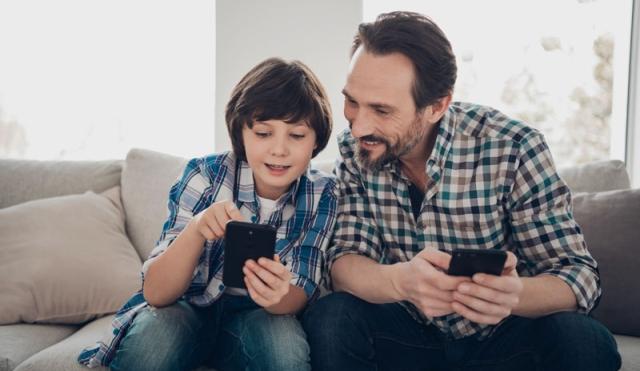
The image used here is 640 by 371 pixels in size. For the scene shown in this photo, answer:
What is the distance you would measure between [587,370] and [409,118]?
2.44 feet

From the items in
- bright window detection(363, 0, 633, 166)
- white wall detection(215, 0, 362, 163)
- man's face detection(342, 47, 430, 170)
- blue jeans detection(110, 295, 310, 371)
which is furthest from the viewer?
bright window detection(363, 0, 633, 166)

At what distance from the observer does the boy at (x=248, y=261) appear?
137cm

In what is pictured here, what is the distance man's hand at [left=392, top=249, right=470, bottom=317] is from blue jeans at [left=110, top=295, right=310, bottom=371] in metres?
0.29

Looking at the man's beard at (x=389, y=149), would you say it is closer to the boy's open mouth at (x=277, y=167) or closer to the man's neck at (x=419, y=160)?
the man's neck at (x=419, y=160)

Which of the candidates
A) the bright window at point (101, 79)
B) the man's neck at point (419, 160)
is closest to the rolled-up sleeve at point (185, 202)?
the man's neck at point (419, 160)

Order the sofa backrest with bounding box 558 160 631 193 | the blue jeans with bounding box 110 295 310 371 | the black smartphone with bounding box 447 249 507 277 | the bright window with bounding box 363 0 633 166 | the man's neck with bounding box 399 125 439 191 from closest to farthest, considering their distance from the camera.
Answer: the black smartphone with bounding box 447 249 507 277
the blue jeans with bounding box 110 295 310 371
the man's neck with bounding box 399 125 439 191
the sofa backrest with bounding box 558 160 631 193
the bright window with bounding box 363 0 633 166

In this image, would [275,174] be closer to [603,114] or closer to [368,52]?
[368,52]

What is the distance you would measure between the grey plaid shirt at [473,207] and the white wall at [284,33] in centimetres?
123

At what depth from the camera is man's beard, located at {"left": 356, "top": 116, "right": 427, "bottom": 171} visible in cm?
160

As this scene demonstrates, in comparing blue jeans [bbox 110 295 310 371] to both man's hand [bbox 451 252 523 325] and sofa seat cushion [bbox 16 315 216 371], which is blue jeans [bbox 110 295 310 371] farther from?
man's hand [bbox 451 252 523 325]

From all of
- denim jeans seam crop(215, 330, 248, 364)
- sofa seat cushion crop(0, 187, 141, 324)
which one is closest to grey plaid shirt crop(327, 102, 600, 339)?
denim jeans seam crop(215, 330, 248, 364)

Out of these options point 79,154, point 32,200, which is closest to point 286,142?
point 32,200

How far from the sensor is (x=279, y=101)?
1.55 m

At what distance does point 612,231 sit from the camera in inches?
72.5
